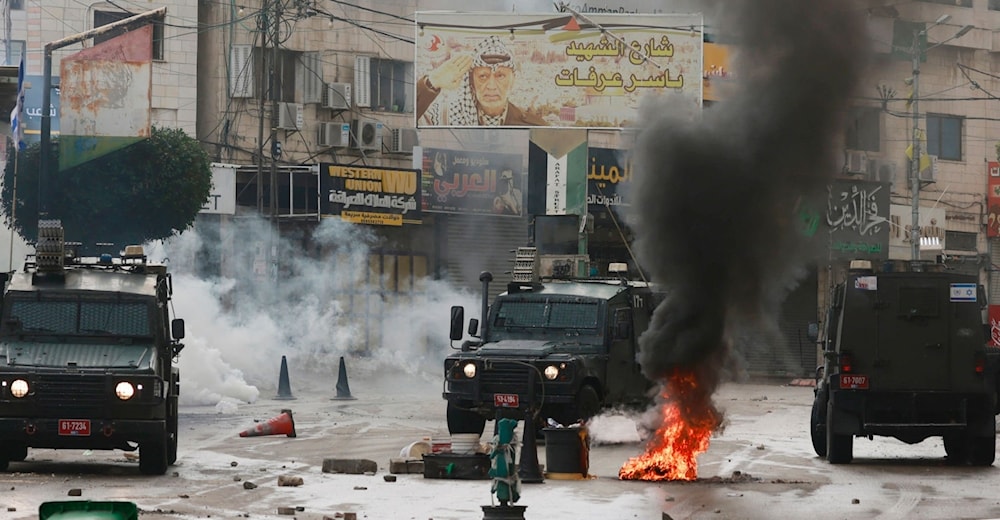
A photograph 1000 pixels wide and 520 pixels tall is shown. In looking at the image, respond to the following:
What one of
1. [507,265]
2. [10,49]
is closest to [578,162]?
[507,265]

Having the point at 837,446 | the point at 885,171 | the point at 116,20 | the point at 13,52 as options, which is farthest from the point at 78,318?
the point at 885,171

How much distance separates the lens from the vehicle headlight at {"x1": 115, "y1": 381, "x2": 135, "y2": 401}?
49.9 ft

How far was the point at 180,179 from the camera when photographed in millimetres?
33656

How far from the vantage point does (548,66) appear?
35406 millimetres

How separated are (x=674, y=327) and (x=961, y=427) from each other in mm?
3667

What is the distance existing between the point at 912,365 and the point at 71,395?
9046mm

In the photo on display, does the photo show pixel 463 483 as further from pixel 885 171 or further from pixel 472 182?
pixel 885 171

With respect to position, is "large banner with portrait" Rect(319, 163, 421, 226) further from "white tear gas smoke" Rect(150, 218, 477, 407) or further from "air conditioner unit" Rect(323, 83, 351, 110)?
"air conditioner unit" Rect(323, 83, 351, 110)

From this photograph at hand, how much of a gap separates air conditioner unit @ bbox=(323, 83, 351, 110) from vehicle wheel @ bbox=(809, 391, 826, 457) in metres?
23.9

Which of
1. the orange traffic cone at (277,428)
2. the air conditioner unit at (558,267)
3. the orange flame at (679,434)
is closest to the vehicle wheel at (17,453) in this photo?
the orange traffic cone at (277,428)

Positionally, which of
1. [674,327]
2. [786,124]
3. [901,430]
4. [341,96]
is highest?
[341,96]

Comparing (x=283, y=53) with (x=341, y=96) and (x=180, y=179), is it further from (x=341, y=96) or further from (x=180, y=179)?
(x=180, y=179)

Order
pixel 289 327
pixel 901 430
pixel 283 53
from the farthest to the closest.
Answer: pixel 283 53
pixel 289 327
pixel 901 430

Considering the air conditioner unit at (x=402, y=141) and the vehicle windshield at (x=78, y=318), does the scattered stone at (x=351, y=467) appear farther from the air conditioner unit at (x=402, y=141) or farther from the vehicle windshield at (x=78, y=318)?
the air conditioner unit at (x=402, y=141)
